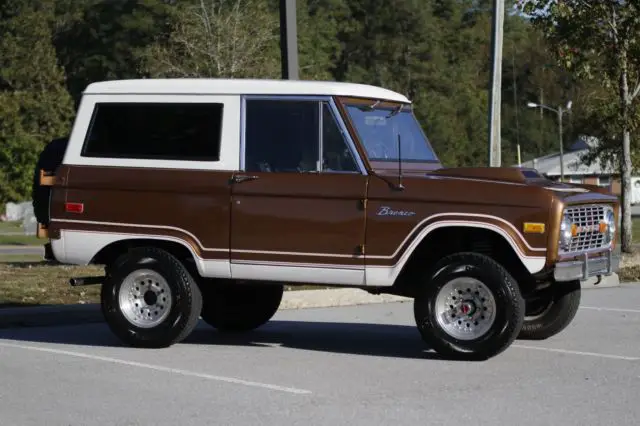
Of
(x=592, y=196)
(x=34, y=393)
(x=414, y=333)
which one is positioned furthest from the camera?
Answer: (x=414, y=333)

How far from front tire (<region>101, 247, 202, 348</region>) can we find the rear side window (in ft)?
2.92

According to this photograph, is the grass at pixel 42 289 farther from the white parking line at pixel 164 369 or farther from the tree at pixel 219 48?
the tree at pixel 219 48

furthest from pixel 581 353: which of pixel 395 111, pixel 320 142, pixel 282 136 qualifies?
pixel 282 136

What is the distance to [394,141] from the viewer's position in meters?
11.2

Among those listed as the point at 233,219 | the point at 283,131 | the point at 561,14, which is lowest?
the point at 233,219

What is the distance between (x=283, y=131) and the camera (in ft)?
35.7

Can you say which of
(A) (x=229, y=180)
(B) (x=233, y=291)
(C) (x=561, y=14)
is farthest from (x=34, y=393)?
(C) (x=561, y=14)

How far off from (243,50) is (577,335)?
29224 millimetres

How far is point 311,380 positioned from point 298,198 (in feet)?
6.20

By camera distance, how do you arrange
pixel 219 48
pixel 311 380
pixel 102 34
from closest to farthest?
pixel 311 380
pixel 219 48
pixel 102 34

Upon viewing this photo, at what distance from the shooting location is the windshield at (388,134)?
1086 centimetres

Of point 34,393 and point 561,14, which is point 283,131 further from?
point 561,14

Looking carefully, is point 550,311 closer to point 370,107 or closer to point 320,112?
point 370,107

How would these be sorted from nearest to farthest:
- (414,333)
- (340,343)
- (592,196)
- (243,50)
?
(592,196) < (340,343) < (414,333) < (243,50)
